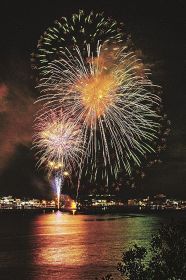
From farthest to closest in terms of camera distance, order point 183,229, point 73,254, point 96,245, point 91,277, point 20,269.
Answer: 1. point 96,245
2. point 73,254
3. point 20,269
4. point 91,277
5. point 183,229

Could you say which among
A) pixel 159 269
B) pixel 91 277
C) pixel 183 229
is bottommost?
pixel 91 277

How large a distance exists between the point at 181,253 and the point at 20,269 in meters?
27.9

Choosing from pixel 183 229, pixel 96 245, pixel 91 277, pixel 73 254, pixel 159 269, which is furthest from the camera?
pixel 96 245

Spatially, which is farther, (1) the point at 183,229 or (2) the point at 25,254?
(2) the point at 25,254

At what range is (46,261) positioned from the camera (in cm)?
3881

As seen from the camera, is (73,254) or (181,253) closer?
(181,253)

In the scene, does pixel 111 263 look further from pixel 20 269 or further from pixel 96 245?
pixel 96 245

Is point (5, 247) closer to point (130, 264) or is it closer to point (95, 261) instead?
point (95, 261)

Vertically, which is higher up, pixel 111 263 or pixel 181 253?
pixel 181 253

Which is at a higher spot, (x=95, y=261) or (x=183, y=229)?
(x=183, y=229)

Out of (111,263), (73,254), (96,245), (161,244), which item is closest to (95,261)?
(111,263)

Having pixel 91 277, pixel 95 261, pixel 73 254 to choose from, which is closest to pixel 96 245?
pixel 73 254

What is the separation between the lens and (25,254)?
149ft

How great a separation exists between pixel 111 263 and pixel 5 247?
1965 centimetres
